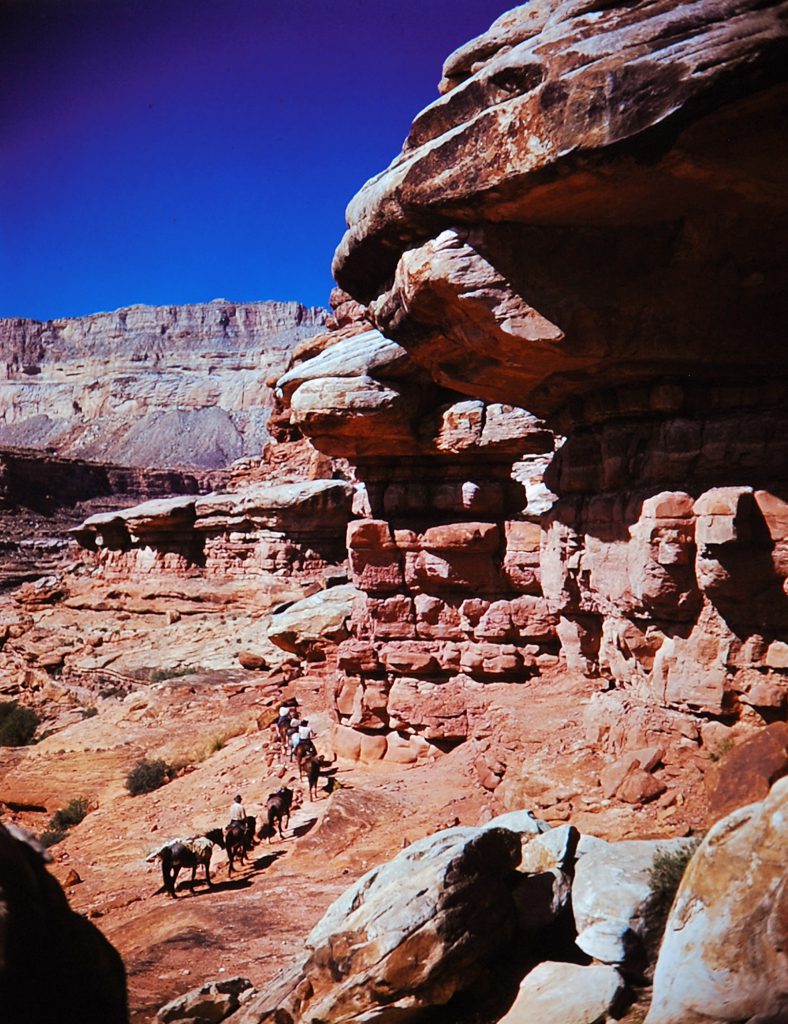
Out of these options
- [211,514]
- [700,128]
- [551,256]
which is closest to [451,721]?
[551,256]

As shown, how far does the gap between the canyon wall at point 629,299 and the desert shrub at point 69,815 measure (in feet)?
29.6

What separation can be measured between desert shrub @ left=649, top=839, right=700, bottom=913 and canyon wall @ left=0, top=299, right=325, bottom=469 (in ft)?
342

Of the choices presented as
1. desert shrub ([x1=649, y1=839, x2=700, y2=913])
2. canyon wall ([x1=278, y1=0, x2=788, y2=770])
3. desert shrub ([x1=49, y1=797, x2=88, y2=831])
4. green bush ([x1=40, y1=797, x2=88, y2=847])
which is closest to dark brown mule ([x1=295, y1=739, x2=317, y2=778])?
green bush ([x1=40, y1=797, x2=88, y2=847])

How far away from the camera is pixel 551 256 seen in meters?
7.42

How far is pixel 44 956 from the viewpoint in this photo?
274cm

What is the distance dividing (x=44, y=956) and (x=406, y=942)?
2339 millimetres

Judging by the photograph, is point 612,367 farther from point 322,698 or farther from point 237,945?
point 322,698

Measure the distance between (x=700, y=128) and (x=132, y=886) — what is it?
389 inches

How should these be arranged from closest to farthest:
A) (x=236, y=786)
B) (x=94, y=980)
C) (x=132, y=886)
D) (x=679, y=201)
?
(x=94, y=980)
(x=679, y=201)
(x=132, y=886)
(x=236, y=786)

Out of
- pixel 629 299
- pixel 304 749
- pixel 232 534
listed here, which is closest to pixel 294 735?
pixel 304 749

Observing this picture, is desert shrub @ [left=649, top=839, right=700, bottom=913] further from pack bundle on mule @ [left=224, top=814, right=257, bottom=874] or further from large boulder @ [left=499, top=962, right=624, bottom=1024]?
pack bundle on mule @ [left=224, top=814, right=257, bottom=874]

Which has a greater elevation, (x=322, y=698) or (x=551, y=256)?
(x=551, y=256)

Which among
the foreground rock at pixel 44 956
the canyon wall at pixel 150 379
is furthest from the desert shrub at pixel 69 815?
the canyon wall at pixel 150 379

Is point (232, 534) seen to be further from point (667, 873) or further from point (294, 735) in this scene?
point (667, 873)
